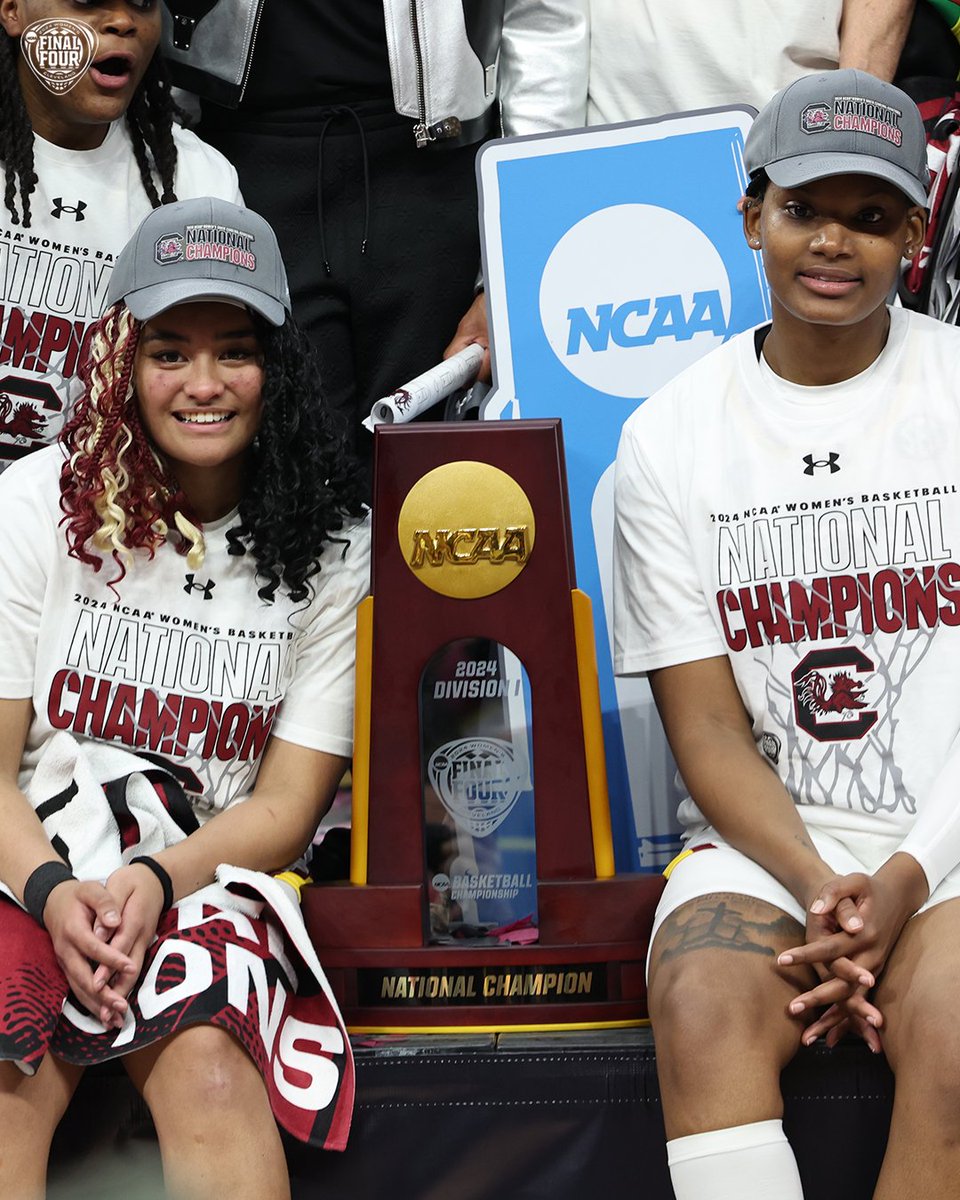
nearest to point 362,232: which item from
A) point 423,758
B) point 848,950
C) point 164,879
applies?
point 423,758

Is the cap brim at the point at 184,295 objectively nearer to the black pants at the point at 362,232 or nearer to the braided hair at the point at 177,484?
the braided hair at the point at 177,484

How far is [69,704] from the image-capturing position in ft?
7.29

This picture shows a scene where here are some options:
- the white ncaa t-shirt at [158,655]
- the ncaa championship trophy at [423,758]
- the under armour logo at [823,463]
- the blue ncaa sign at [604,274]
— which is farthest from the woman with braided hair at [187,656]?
the under armour logo at [823,463]

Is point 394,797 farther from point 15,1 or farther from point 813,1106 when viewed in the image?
point 15,1

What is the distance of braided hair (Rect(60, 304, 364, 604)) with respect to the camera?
88.1 inches

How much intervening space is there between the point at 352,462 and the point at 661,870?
81 centimetres

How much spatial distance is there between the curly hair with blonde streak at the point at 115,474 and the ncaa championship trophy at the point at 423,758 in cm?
31

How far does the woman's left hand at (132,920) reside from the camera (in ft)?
6.34

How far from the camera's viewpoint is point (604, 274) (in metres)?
2.90

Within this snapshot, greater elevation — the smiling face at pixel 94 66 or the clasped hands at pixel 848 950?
the smiling face at pixel 94 66

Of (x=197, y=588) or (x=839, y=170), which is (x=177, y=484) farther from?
(x=839, y=170)

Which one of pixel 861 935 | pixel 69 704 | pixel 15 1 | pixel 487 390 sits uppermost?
pixel 15 1

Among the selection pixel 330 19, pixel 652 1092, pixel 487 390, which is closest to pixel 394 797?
pixel 652 1092

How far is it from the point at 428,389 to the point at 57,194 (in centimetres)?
67
